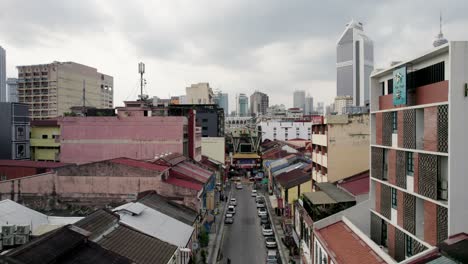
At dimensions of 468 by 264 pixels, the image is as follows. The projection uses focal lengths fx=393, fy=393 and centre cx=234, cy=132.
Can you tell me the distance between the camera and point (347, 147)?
33.0m

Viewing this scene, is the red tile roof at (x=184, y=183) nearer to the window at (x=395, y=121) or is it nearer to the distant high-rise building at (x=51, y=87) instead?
the window at (x=395, y=121)

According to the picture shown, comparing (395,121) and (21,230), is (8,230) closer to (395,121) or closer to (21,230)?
(21,230)

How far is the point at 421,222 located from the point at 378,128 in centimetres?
554

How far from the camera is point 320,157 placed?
3538cm

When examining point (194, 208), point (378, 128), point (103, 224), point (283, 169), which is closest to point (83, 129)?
point (194, 208)

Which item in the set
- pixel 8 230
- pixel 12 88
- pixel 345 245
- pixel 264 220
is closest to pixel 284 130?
pixel 264 220

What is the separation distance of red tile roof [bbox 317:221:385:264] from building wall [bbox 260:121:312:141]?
307 ft

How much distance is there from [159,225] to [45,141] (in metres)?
45.6

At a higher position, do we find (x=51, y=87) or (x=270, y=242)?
(x=51, y=87)

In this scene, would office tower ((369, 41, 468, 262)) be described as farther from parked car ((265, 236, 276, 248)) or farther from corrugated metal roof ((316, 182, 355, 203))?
parked car ((265, 236, 276, 248))

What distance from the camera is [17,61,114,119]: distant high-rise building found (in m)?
99.1

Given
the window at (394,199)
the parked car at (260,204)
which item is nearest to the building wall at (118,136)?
the parked car at (260,204)

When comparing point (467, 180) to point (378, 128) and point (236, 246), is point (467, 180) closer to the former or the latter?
point (378, 128)

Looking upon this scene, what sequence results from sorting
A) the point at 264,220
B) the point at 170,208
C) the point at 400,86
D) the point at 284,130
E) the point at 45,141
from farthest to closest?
the point at 284,130 < the point at 45,141 < the point at 264,220 < the point at 170,208 < the point at 400,86
